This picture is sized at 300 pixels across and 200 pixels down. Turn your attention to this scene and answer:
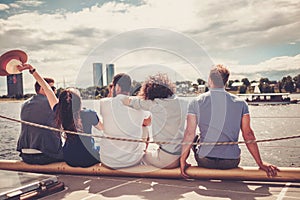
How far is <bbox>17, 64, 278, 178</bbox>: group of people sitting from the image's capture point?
2.76m

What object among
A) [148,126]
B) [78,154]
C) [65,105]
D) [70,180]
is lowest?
[70,180]

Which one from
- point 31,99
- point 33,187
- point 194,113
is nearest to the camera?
point 33,187

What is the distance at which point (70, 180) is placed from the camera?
10.1 feet

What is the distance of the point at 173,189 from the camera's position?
2.68 metres

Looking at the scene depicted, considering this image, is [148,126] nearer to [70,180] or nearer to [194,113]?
[194,113]

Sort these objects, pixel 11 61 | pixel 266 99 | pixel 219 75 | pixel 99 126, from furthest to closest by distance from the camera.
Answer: pixel 266 99
pixel 11 61
pixel 99 126
pixel 219 75

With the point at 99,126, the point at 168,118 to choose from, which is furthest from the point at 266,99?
the point at 168,118

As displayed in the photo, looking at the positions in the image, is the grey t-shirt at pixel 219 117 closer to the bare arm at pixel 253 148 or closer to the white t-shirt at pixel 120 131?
the bare arm at pixel 253 148

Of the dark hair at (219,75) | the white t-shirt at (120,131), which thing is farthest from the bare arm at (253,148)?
the white t-shirt at (120,131)

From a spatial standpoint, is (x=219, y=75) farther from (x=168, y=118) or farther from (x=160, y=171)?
(x=160, y=171)

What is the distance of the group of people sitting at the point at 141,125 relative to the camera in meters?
2.76

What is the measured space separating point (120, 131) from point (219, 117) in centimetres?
85

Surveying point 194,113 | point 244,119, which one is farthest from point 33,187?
point 244,119

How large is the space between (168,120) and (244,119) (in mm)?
592
